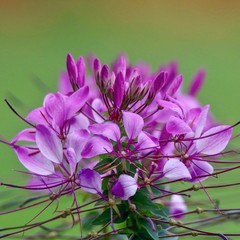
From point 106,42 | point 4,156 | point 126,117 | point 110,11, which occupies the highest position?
point 110,11

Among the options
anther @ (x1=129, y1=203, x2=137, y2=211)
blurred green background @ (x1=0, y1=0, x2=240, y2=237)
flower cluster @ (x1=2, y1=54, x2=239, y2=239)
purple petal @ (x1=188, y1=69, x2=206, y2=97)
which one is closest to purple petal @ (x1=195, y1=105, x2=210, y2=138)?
flower cluster @ (x1=2, y1=54, x2=239, y2=239)

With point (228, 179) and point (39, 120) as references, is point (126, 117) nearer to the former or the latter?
point (39, 120)

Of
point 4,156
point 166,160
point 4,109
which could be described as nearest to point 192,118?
point 166,160

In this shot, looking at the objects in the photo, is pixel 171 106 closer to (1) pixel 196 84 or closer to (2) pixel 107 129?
(2) pixel 107 129

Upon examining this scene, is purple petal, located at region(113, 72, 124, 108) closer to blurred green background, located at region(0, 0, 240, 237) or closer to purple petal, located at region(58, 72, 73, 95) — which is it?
purple petal, located at region(58, 72, 73, 95)

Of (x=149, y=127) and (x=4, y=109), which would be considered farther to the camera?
(x=4, y=109)

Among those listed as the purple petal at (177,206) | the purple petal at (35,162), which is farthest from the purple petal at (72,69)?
the purple petal at (177,206)

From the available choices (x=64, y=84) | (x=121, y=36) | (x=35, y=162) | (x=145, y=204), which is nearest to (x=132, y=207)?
(x=145, y=204)
